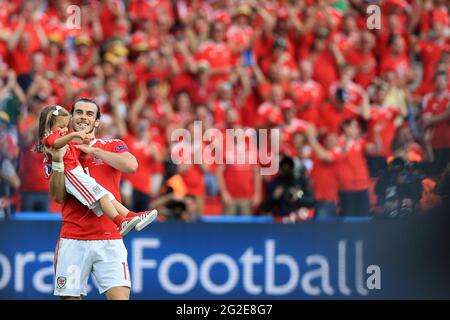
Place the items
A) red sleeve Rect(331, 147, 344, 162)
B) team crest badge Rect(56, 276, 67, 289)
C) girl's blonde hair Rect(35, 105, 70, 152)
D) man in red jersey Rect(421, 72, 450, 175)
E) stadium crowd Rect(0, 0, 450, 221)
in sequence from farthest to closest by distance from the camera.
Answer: red sleeve Rect(331, 147, 344, 162)
stadium crowd Rect(0, 0, 450, 221)
man in red jersey Rect(421, 72, 450, 175)
team crest badge Rect(56, 276, 67, 289)
girl's blonde hair Rect(35, 105, 70, 152)

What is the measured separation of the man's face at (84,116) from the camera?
6.75 metres

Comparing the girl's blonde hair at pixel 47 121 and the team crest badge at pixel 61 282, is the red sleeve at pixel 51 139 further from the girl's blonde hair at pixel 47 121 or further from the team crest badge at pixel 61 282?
the team crest badge at pixel 61 282

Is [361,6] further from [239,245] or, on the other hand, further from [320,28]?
[239,245]

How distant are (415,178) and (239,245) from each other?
164 centimetres

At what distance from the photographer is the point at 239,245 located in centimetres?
1025

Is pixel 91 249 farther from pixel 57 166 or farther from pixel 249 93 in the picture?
pixel 249 93

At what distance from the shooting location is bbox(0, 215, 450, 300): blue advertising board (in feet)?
33.2

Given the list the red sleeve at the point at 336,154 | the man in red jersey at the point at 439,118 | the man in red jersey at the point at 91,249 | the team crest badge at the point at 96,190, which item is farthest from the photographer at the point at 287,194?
the team crest badge at the point at 96,190

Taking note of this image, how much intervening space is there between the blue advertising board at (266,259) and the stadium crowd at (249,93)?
0.90 feet

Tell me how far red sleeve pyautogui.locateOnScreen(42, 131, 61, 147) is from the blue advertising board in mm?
3540

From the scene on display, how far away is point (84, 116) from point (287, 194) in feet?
13.6

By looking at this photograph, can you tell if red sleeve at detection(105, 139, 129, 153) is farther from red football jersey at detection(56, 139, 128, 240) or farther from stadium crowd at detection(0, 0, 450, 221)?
stadium crowd at detection(0, 0, 450, 221)

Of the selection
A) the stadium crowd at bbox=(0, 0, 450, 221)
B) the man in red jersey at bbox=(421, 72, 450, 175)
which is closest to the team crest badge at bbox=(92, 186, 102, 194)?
the stadium crowd at bbox=(0, 0, 450, 221)
